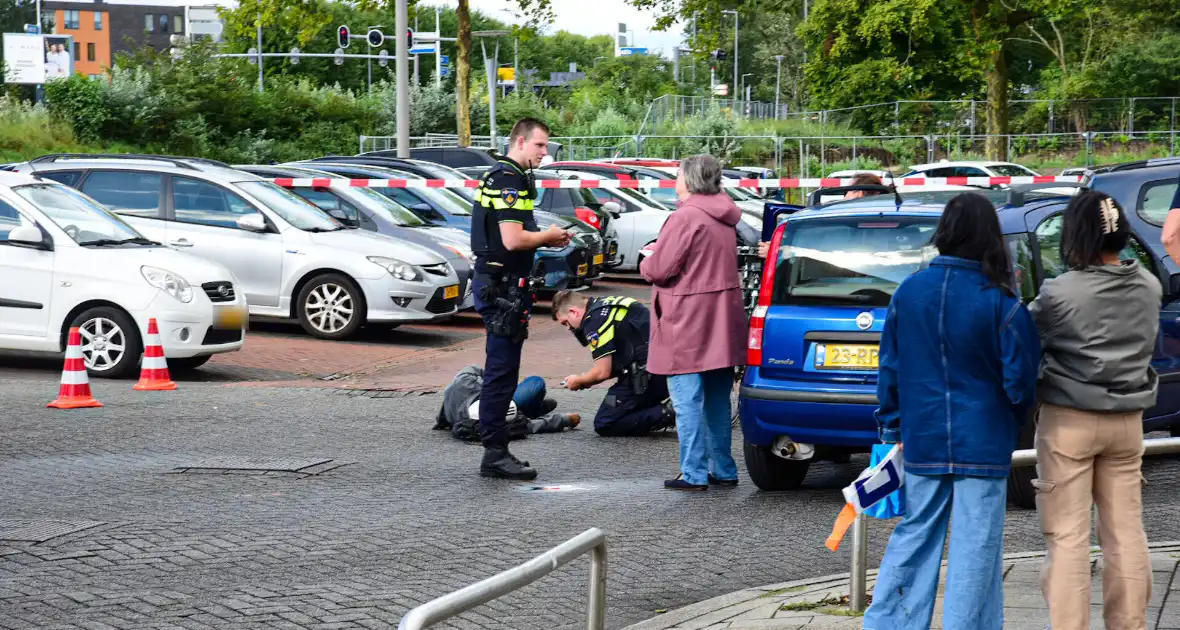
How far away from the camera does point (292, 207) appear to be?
15984 mm

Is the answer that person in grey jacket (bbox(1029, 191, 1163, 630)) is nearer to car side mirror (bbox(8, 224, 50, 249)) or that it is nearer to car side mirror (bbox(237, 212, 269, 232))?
car side mirror (bbox(8, 224, 50, 249))

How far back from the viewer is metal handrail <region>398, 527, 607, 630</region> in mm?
2916

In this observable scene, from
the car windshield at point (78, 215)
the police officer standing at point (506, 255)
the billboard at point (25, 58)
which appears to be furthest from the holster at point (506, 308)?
the billboard at point (25, 58)

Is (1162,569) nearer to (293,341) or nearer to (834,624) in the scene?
(834,624)

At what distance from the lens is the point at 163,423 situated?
10.3 m

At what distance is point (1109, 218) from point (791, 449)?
337cm

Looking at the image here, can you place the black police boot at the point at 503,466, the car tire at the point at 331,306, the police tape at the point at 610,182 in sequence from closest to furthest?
the black police boot at the point at 503,466 < the car tire at the point at 331,306 < the police tape at the point at 610,182

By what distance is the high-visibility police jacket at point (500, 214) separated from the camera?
8.24 m

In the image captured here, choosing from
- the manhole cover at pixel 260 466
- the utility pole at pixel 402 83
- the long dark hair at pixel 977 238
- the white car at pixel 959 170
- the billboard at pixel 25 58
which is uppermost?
the billboard at pixel 25 58

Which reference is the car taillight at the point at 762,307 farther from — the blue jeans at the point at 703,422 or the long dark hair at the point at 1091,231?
the long dark hair at the point at 1091,231

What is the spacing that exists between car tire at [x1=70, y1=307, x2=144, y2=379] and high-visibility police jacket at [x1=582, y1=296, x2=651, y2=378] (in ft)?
15.4

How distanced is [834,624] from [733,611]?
0.41 m

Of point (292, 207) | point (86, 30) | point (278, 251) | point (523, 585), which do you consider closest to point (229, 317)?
point (278, 251)

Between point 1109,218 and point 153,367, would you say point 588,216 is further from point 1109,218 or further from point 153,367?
point 1109,218
